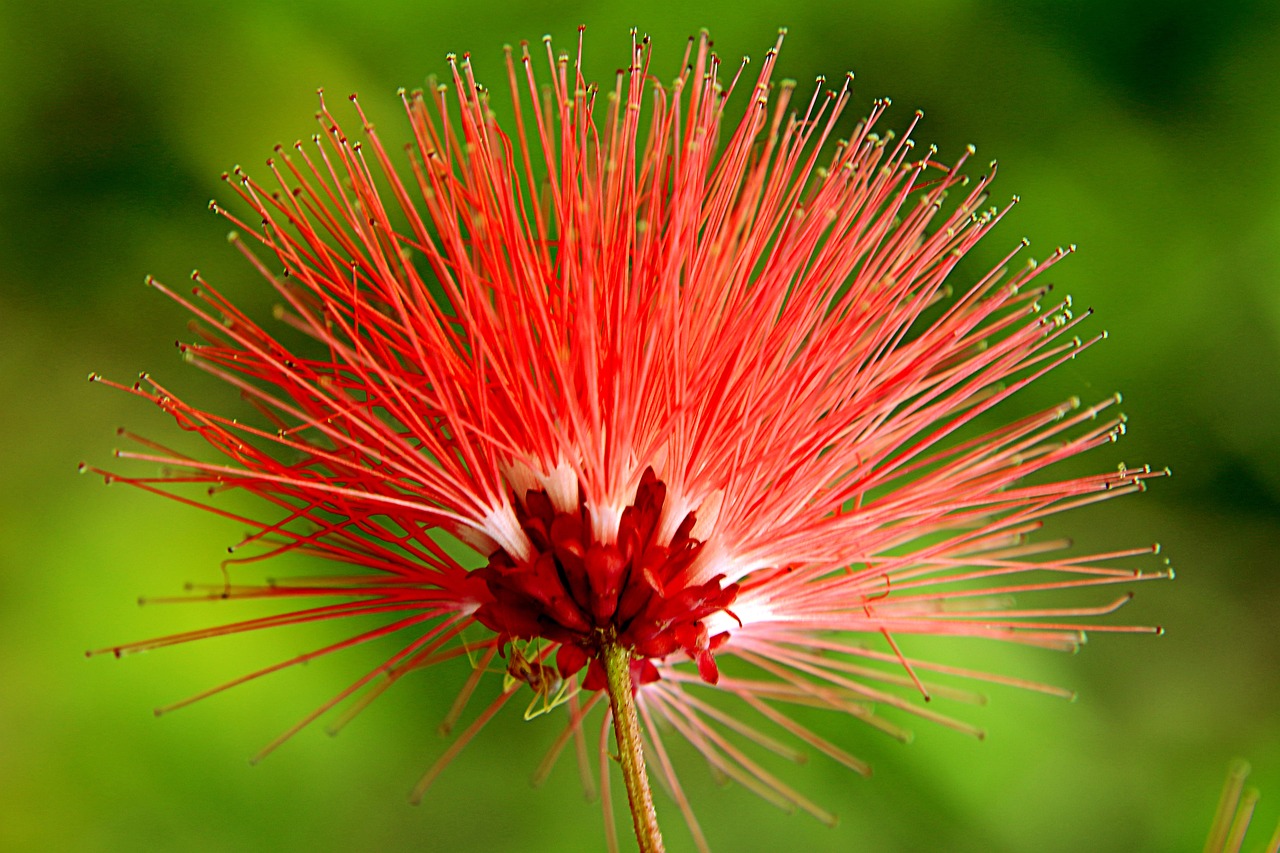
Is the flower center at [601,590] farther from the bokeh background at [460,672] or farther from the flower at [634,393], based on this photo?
the bokeh background at [460,672]

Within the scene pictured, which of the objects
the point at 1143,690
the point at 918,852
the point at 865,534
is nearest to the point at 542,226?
the point at 865,534

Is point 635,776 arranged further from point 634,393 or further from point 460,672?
point 460,672

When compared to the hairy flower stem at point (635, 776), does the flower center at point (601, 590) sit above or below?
above

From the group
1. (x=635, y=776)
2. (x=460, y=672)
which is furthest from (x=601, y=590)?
(x=460, y=672)

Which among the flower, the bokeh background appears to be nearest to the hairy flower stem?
the flower

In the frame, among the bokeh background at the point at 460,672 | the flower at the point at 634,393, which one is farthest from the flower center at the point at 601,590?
the bokeh background at the point at 460,672

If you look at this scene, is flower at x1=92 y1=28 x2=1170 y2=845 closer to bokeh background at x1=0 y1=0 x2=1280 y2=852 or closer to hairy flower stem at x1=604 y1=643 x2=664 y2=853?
hairy flower stem at x1=604 y1=643 x2=664 y2=853

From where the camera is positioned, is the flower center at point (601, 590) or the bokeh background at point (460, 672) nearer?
the flower center at point (601, 590)
